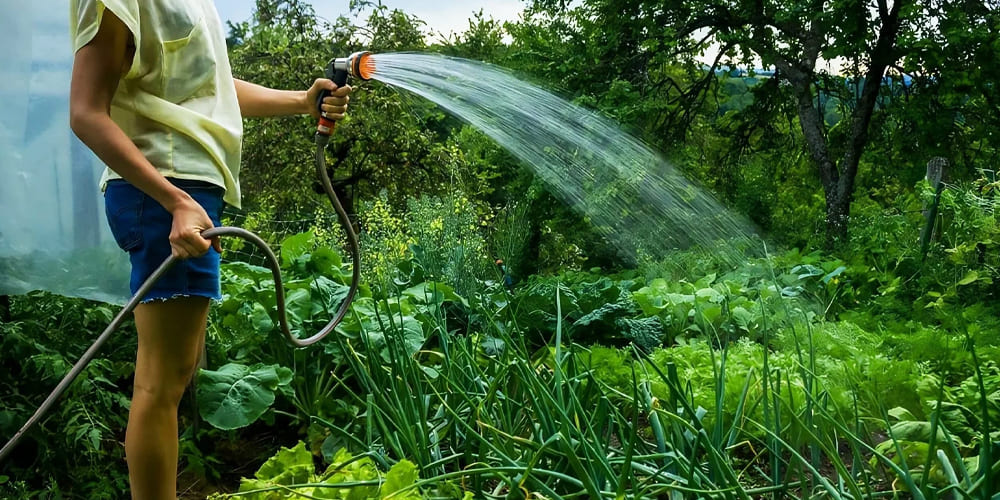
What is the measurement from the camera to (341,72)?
1796 mm

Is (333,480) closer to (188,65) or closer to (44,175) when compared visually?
(188,65)

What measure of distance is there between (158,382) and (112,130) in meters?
0.48

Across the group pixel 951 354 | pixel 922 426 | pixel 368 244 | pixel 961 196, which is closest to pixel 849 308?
pixel 961 196

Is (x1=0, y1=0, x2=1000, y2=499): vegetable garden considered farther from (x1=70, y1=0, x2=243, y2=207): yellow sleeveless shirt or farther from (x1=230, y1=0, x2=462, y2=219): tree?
(x1=230, y1=0, x2=462, y2=219): tree

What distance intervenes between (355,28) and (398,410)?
667 centimetres

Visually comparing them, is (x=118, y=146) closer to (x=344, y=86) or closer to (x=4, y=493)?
(x=344, y=86)

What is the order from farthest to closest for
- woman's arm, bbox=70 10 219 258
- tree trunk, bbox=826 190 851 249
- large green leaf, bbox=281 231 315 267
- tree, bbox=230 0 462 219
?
tree, bbox=230 0 462 219 → tree trunk, bbox=826 190 851 249 → large green leaf, bbox=281 231 315 267 → woman's arm, bbox=70 10 219 258

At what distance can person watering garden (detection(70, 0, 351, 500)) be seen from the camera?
1.39 m

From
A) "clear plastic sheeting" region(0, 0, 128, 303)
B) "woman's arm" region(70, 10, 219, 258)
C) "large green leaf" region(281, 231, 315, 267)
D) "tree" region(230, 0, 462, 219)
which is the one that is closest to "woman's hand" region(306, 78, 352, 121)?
"woman's arm" region(70, 10, 219, 258)

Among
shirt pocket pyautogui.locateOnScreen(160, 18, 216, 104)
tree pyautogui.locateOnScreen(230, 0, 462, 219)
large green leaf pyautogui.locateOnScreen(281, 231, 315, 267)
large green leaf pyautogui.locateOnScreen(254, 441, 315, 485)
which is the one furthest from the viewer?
tree pyautogui.locateOnScreen(230, 0, 462, 219)

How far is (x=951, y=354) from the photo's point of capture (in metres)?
2.38

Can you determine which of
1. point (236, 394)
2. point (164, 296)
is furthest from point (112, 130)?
point (236, 394)

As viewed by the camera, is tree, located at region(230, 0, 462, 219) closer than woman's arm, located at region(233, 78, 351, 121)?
No

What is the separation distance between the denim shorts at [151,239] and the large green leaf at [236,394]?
2.36 ft
